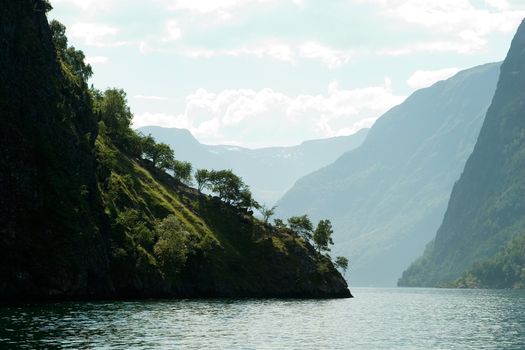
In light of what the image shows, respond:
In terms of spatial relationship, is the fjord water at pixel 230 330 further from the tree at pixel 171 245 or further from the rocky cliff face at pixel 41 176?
the tree at pixel 171 245

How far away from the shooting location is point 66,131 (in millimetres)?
159500

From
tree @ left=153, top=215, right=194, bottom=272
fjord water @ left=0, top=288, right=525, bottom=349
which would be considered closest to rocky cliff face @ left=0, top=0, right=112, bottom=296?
fjord water @ left=0, top=288, right=525, bottom=349

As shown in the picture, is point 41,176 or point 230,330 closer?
point 230,330

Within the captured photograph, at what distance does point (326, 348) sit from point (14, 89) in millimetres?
104368

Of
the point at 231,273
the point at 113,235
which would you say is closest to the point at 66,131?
the point at 113,235

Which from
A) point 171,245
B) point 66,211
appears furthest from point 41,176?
point 171,245

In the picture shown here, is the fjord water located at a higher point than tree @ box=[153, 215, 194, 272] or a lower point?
lower

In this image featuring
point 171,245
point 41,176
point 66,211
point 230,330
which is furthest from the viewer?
point 171,245

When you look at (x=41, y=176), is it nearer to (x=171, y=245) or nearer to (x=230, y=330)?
(x=171, y=245)

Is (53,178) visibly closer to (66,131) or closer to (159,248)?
(66,131)

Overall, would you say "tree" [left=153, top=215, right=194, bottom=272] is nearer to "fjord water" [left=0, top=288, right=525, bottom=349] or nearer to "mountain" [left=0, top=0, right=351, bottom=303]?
"mountain" [left=0, top=0, right=351, bottom=303]

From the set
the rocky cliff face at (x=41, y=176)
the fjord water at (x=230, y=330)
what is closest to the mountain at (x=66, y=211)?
the rocky cliff face at (x=41, y=176)

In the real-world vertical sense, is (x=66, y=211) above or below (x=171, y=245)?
above

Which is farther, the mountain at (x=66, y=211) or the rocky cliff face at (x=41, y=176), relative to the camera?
the mountain at (x=66, y=211)
